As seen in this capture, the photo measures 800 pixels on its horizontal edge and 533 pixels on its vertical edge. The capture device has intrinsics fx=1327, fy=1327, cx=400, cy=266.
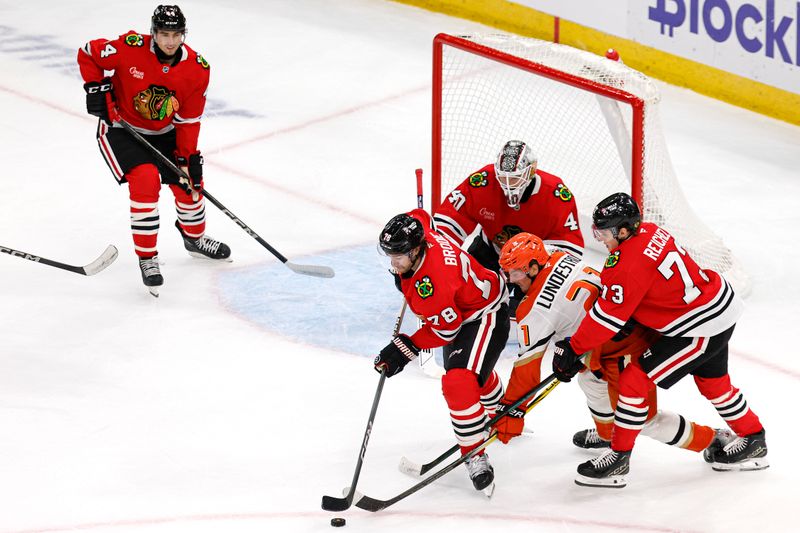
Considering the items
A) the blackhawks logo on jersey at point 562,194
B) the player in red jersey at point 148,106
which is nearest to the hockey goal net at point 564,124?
the blackhawks logo on jersey at point 562,194

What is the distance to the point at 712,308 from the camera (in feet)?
12.9

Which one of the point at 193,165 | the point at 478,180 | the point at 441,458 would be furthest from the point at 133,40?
the point at 441,458

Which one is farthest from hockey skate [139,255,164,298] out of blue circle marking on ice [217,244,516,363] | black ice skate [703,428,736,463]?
black ice skate [703,428,736,463]

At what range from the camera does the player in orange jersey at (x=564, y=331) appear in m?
4.00

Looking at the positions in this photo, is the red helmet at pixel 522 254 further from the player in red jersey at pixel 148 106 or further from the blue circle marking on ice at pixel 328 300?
the player in red jersey at pixel 148 106

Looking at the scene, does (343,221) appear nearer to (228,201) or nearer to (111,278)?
(228,201)

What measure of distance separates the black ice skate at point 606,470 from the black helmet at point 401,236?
0.89 meters

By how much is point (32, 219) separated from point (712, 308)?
11.3 feet

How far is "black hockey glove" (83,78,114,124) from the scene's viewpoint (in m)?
5.16

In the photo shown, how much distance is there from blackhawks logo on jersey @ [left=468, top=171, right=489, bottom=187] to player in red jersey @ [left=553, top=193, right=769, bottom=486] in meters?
0.89

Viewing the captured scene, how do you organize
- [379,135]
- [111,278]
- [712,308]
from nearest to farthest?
1. [712,308]
2. [111,278]
3. [379,135]

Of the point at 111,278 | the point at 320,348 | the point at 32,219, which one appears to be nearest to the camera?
the point at 320,348

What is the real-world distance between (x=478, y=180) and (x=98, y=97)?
5.08ft

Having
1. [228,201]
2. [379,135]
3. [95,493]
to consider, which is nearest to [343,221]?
[228,201]
